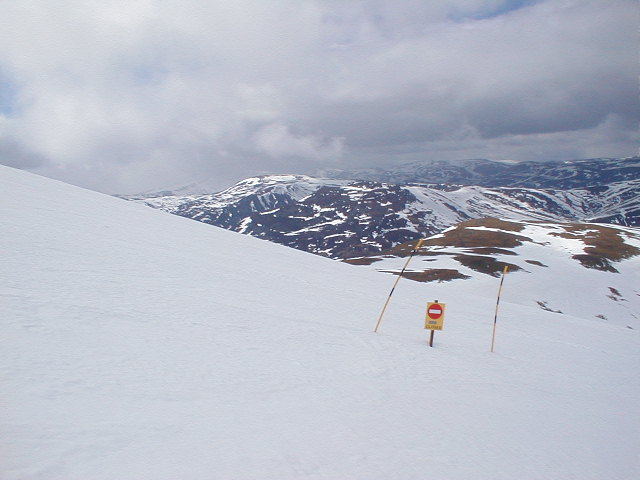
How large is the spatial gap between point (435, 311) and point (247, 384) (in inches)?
319

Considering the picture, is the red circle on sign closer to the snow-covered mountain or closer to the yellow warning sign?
the yellow warning sign

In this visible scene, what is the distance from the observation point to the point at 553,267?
80562mm

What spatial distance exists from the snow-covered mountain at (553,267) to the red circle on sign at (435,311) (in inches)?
2022

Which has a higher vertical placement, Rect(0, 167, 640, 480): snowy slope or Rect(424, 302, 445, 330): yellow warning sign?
Rect(424, 302, 445, 330): yellow warning sign

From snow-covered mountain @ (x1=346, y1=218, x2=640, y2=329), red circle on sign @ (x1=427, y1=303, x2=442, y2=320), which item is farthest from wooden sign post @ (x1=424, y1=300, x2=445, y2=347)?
snow-covered mountain @ (x1=346, y1=218, x2=640, y2=329)

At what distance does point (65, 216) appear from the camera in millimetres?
18031

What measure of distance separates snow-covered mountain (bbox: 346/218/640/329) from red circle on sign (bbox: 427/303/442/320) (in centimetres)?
5136

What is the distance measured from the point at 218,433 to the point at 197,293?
294 inches

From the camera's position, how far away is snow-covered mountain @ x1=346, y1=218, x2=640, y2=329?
62.0 meters

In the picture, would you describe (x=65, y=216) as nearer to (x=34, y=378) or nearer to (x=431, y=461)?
(x=34, y=378)

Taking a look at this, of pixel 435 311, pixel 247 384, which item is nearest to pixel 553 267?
pixel 435 311

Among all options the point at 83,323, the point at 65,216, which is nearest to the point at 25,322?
the point at 83,323

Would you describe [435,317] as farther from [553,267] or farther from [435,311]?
[553,267]

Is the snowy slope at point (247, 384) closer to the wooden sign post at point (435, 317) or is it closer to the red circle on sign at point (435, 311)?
the wooden sign post at point (435, 317)
